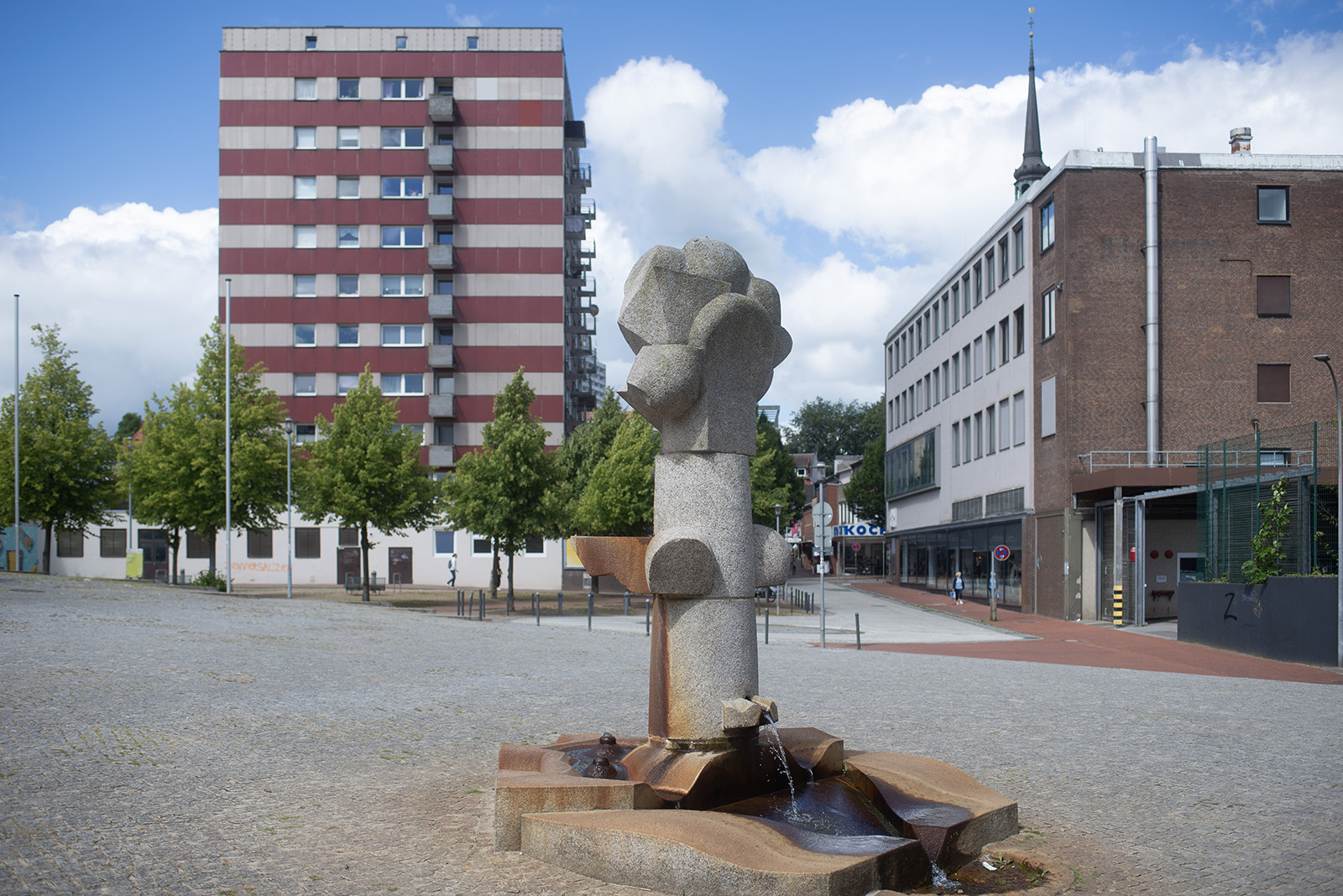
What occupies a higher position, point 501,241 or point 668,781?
point 501,241

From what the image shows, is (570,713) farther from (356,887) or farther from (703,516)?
(356,887)

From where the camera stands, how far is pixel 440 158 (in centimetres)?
5312

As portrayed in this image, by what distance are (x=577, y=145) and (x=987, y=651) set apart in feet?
158

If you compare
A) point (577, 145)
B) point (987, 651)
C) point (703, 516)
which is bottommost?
point (987, 651)

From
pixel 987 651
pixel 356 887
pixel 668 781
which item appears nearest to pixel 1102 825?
pixel 668 781

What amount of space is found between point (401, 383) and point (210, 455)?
18.0 m

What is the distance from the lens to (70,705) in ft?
37.1

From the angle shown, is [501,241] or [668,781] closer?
[668,781]

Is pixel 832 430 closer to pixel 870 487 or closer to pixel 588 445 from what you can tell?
pixel 870 487

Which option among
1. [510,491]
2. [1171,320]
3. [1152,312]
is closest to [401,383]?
[510,491]

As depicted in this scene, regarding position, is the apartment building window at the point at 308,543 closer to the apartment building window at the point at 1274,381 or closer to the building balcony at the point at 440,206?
the building balcony at the point at 440,206

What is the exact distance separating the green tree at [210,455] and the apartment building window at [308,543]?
1076 centimetres

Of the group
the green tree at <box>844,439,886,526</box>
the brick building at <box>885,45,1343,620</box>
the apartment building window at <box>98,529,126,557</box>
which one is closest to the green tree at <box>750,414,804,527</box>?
the green tree at <box>844,439,886,526</box>

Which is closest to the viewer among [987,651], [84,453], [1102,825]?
[1102,825]
